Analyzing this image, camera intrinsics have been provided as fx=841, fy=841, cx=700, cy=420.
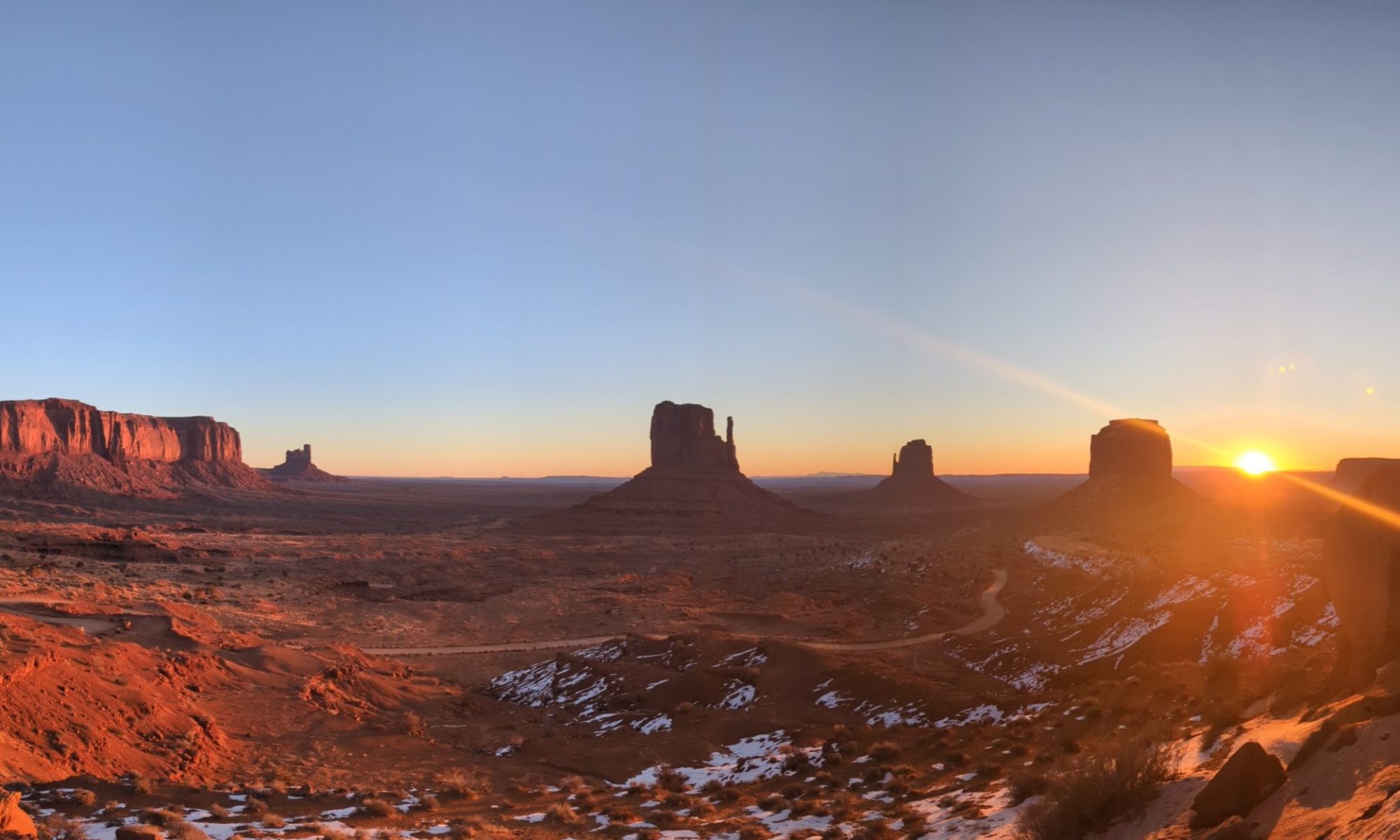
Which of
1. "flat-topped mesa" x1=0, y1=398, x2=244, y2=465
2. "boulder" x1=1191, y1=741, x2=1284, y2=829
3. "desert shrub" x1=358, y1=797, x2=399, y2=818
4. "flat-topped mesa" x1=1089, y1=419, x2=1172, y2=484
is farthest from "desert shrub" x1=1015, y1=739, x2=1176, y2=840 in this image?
"flat-topped mesa" x1=0, y1=398, x2=244, y2=465

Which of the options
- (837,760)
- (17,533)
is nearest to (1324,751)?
(837,760)

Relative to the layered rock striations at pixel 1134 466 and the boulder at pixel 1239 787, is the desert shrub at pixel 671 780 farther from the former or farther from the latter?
the layered rock striations at pixel 1134 466

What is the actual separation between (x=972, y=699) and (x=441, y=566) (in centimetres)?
5540

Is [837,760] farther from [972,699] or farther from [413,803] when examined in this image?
[413,803]

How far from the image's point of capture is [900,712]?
24344mm

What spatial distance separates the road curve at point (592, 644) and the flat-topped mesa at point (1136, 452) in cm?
5225

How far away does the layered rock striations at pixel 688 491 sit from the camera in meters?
107

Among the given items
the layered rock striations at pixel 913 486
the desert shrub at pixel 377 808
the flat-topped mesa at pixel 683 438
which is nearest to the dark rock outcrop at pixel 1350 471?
the layered rock striations at pixel 913 486

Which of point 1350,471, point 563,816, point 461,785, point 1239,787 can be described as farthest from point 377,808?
point 1350,471

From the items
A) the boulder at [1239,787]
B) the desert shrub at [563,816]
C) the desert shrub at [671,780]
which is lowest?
the desert shrub at [671,780]

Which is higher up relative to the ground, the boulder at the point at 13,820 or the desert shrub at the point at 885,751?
the boulder at the point at 13,820

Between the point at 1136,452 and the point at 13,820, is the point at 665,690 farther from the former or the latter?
the point at 1136,452

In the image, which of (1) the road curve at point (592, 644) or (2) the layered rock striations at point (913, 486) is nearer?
(1) the road curve at point (592, 644)

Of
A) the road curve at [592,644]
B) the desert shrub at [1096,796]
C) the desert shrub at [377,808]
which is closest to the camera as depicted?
the desert shrub at [1096,796]
